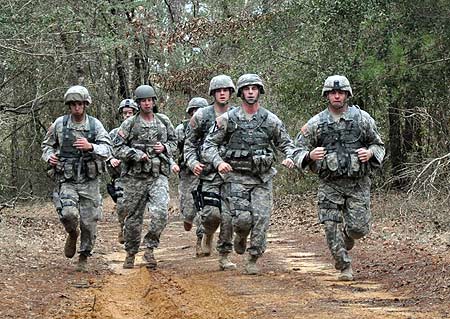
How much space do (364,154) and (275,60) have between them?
37.6 feet

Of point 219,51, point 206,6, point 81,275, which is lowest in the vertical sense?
point 81,275

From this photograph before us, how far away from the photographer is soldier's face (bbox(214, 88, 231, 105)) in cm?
1179

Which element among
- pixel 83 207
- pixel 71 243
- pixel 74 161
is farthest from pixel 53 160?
pixel 71 243

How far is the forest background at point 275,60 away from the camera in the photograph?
57.0 feet

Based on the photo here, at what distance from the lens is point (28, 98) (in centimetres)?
2534

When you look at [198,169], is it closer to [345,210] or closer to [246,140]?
[246,140]

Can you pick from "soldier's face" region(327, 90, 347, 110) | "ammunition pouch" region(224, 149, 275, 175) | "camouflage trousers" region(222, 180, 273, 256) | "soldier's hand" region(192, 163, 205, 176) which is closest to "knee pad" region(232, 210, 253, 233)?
"camouflage trousers" region(222, 180, 273, 256)

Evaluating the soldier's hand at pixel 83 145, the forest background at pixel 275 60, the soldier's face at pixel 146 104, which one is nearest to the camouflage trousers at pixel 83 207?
the soldier's hand at pixel 83 145

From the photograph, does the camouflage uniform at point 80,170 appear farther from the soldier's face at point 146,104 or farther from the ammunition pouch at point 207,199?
the ammunition pouch at point 207,199

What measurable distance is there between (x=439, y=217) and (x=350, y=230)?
5763 mm

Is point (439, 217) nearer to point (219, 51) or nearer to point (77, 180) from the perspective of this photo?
point (77, 180)

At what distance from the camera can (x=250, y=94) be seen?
1072 centimetres

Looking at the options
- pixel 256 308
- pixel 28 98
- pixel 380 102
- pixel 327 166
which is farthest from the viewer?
pixel 28 98

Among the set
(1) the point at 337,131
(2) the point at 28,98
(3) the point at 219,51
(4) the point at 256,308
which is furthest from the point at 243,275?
(3) the point at 219,51
